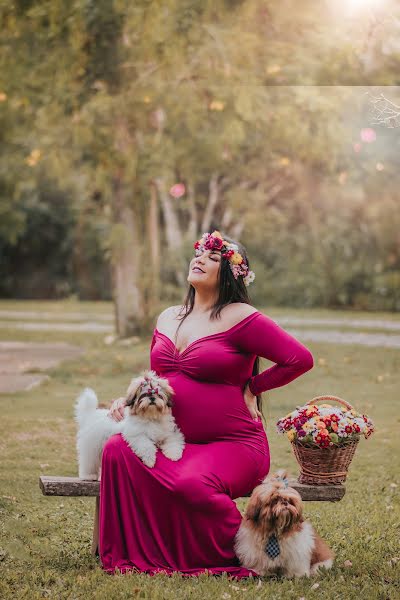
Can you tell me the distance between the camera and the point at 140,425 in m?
4.45

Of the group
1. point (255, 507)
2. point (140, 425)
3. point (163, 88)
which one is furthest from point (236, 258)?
point (163, 88)

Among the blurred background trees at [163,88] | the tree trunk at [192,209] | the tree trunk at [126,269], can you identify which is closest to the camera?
the blurred background trees at [163,88]

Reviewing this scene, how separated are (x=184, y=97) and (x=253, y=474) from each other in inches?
392

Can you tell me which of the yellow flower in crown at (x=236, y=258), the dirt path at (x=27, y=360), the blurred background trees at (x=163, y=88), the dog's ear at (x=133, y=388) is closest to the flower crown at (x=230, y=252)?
the yellow flower in crown at (x=236, y=258)

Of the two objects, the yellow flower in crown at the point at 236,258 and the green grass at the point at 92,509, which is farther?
the yellow flower in crown at the point at 236,258

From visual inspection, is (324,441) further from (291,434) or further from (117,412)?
(117,412)

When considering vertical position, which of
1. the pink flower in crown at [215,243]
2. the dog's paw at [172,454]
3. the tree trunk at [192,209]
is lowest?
the dog's paw at [172,454]

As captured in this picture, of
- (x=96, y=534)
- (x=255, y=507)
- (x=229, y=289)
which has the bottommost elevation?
(x=96, y=534)

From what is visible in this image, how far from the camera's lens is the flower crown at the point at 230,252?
4797 millimetres

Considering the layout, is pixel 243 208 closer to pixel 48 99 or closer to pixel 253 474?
pixel 48 99

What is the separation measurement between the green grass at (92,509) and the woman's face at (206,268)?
1443mm

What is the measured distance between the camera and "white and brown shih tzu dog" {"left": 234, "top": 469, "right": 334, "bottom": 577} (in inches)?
165

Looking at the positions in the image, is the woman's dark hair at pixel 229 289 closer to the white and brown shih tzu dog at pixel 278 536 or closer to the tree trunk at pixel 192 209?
the white and brown shih tzu dog at pixel 278 536

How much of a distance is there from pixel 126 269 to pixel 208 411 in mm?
10172
